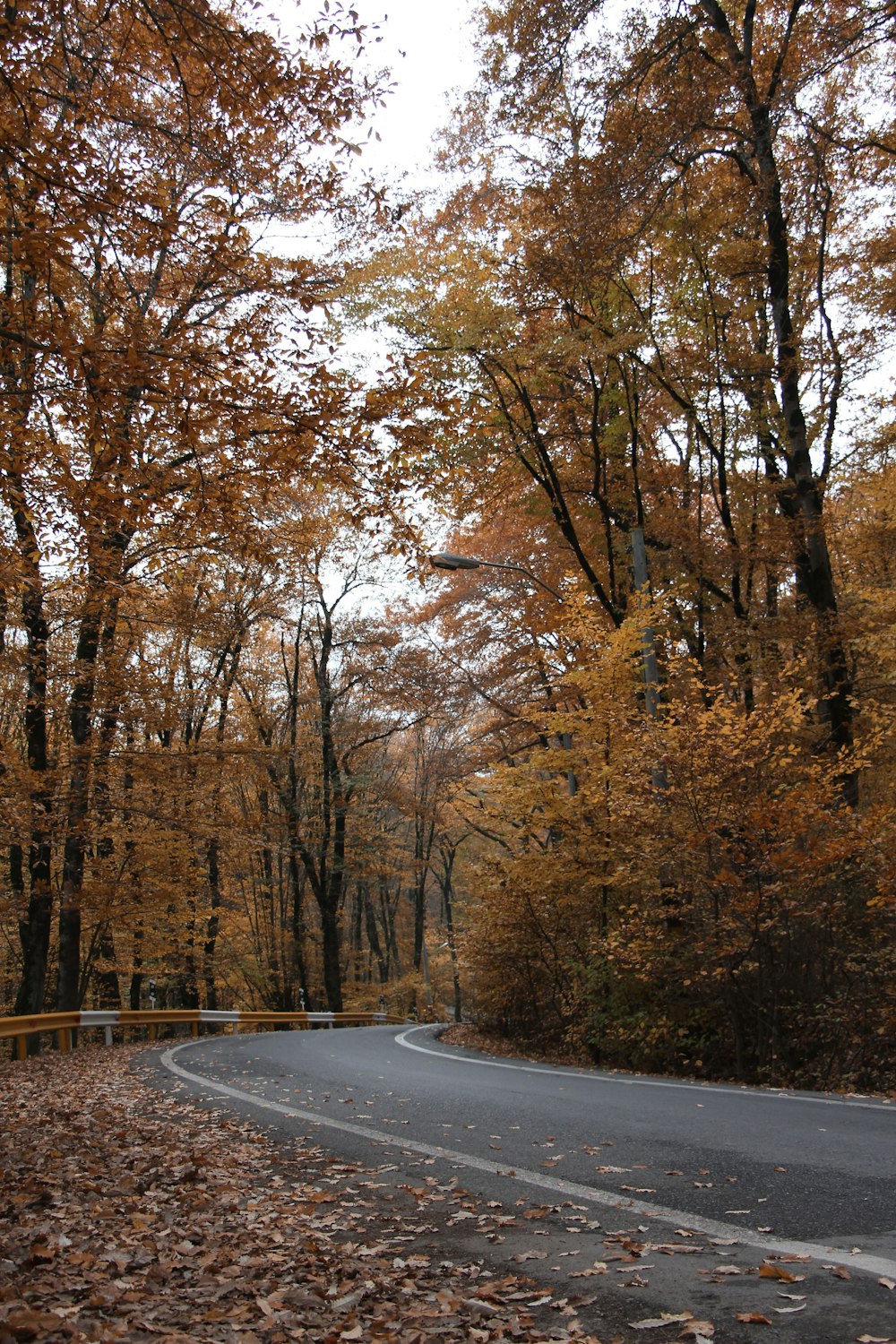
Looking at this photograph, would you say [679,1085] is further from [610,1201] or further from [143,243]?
[143,243]

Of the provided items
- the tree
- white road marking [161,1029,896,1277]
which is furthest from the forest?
white road marking [161,1029,896,1277]

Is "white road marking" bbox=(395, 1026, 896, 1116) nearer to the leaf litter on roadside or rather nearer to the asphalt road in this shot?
the asphalt road

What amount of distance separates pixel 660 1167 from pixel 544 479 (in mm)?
11129

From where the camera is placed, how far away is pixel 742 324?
50.3 feet

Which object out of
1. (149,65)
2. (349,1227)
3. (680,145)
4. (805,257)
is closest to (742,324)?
(805,257)

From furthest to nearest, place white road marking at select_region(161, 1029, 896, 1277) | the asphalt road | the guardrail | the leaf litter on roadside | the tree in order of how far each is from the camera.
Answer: the guardrail, the tree, white road marking at select_region(161, 1029, 896, 1277), the asphalt road, the leaf litter on roadside

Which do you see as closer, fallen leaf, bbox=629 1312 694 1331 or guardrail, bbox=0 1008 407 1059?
fallen leaf, bbox=629 1312 694 1331

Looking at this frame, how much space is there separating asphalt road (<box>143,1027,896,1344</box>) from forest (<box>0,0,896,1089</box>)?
2425 mm

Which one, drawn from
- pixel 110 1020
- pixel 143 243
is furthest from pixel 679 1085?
pixel 110 1020

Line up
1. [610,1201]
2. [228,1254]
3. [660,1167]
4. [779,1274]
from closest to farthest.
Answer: [779,1274], [228,1254], [610,1201], [660,1167]

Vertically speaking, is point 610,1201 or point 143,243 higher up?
point 143,243

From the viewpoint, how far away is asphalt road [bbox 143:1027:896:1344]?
10.4 ft

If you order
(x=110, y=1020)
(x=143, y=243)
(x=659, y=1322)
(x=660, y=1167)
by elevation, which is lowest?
(x=110, y=1020)

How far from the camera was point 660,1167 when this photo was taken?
4918 mm
